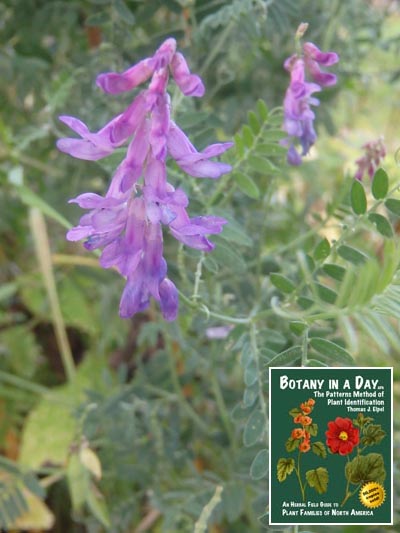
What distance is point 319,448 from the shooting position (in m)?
0.67

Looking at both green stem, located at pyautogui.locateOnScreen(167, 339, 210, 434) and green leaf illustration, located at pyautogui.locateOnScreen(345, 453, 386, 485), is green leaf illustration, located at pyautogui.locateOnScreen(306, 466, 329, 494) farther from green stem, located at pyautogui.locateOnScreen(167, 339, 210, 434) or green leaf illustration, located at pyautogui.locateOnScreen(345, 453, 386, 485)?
green stem, located at pyautogui.locateOnScreen(167, 339, 210, 434)

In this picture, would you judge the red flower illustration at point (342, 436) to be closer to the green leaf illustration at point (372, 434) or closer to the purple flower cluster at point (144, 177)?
the green leaf illustration at point (372, 434)

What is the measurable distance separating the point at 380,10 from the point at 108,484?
3.08 feet

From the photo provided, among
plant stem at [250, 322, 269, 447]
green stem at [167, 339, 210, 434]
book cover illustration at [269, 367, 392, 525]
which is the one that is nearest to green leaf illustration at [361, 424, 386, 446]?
book cover illustration at [269, 367, 392, 525]

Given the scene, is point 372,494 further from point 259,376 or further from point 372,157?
point 372,157

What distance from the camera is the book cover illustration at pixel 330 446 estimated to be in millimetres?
667

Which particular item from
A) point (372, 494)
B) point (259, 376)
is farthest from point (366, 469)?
point (259, 376)

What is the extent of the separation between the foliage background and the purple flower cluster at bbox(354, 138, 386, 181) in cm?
2

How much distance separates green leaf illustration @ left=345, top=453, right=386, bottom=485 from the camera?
0.67m

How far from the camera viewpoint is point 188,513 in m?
1.01

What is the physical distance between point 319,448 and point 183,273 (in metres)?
0.23

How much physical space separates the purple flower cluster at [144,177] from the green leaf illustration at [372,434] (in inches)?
8.3

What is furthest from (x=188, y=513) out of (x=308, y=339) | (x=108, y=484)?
(x=308, y=339)

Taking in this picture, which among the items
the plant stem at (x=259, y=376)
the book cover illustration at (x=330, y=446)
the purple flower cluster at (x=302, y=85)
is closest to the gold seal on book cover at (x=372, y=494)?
the book cover illustration at (x=330, y=446)
